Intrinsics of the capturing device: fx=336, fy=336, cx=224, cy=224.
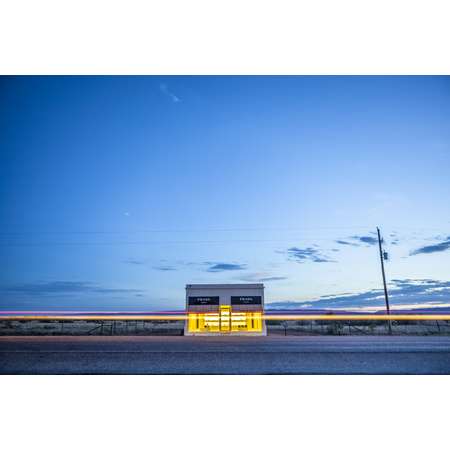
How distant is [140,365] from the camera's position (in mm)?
6965

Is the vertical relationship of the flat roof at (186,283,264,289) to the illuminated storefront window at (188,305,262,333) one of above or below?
above

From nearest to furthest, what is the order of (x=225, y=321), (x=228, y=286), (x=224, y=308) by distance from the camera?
(x=225, y=321), (x=224, y=308), (x=228, y=286)

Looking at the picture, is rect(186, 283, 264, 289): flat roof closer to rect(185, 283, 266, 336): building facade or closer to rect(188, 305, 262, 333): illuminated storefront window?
rect(185, 283, 266, 336): building facade

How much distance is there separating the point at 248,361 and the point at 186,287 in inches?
517

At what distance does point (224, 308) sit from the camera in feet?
65.6

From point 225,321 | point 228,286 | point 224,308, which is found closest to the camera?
point 225,321

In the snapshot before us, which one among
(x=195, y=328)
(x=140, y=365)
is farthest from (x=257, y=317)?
(x=140, y=365)

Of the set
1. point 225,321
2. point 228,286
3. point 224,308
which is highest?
point 228,286

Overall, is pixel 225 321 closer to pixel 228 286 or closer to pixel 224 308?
pixel 224 308

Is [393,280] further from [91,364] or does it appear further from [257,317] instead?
[91,364]

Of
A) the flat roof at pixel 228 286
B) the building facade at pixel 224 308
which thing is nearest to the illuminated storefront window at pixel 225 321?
the building facade at pixel 224 308

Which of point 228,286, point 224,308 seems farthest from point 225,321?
point 228,286

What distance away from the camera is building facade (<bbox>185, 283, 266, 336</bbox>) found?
19.6 metres

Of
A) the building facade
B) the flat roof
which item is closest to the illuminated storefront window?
the building facade
